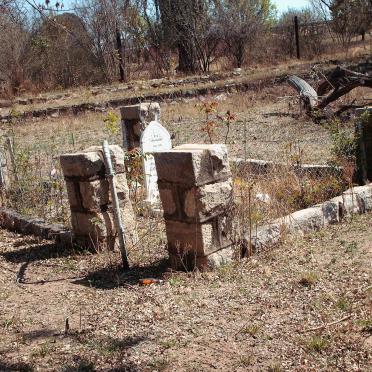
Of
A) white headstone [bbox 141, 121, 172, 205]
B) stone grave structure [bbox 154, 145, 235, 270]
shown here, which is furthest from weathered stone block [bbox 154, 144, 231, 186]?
white headstone [bbox 141, 121, 172, 205]

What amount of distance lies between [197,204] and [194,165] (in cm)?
32

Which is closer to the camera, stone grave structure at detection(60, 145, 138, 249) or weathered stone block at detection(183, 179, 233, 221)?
weathered stone block at detection(183, 179, 233, 221)

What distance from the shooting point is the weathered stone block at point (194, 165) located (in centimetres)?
475

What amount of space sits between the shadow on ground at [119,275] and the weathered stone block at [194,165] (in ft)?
2.60

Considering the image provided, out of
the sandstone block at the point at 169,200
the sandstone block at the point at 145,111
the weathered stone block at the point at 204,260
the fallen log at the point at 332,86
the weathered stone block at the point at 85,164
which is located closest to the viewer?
the weathered stone block at the point at 204,260

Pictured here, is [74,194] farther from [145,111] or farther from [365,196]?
[365,196]

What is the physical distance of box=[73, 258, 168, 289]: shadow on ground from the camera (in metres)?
4.93

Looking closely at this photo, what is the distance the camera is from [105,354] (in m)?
3.63

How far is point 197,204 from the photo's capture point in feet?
15.7

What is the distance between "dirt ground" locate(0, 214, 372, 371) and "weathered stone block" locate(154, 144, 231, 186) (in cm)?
78

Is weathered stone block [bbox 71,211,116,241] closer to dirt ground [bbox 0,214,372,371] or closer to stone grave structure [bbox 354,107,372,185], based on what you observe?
dirt ground [bbox 0,214,372,371]

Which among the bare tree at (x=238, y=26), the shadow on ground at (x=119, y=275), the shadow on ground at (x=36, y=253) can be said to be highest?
the bare tree at (x=238, y=26)

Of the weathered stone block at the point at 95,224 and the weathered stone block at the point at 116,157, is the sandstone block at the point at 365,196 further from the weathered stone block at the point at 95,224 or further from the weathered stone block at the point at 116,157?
the weathered stone block at the point at 95,224

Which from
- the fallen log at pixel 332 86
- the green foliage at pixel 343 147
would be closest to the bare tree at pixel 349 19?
the fallen log at pixel 332 86
